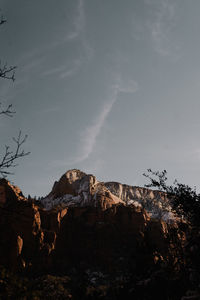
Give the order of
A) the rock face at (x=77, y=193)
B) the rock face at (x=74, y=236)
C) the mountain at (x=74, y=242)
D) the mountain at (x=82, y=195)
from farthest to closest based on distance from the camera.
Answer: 1. the rock face at (x=77, y=193)
2. the mountain at (x=82, y=195)
3. the rock face at (x=74, y=236)
4. the mountain at (x=74, y=242)

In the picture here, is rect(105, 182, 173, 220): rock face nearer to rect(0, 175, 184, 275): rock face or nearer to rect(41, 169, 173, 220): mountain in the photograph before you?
rect(41, 169, 173, 220): mountain

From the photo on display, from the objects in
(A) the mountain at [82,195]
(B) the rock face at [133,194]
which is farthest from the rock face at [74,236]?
(B) the rock face at [133,194]

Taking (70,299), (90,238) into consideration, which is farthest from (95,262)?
(70,299)

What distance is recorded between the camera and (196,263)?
13031mm

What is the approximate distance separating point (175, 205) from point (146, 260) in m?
16.7

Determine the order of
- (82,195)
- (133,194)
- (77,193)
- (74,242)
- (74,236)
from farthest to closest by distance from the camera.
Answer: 1. (133,194)
2. (77,193)
3. (82,195)
4. (74,236)
5. (74,242)

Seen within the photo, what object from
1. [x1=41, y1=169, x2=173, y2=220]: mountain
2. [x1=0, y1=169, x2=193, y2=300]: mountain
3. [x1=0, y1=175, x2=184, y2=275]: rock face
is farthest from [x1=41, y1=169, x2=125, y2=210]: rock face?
[x1=0, y1=175, x2=184, y2=275]: rock face

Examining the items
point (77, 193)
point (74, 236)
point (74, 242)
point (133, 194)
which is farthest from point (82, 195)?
point (133, 194)

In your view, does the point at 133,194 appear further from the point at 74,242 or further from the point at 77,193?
the point at 74,242

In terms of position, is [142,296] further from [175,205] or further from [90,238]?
[90,238]

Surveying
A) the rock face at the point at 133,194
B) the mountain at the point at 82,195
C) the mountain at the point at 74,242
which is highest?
the rock face at the point at 133,194

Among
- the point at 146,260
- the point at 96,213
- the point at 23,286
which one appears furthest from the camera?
the point at 96,213

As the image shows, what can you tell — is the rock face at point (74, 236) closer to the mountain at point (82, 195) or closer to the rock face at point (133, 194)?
the mountain at point (82, 195)

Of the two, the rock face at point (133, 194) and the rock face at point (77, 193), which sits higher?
the rock face at point (133, 194)
